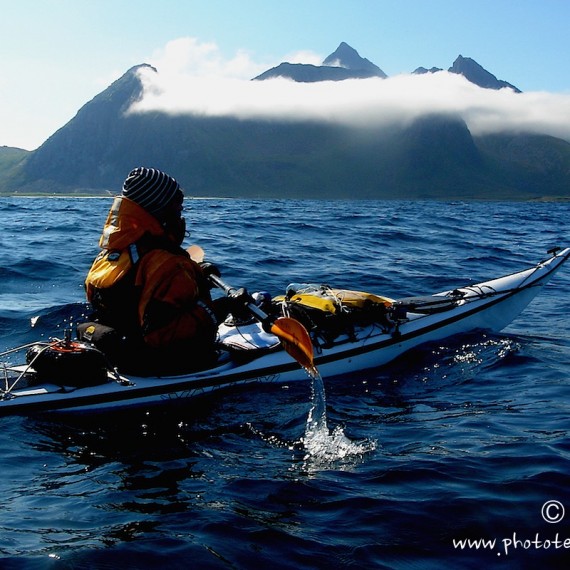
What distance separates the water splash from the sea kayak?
129cm

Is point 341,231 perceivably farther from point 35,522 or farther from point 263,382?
point 35,522

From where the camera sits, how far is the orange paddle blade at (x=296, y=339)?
6.32m

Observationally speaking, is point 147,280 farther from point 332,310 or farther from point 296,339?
point 332,310

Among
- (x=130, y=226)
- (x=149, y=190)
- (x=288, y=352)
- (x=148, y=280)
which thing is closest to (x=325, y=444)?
(x=288, y=352)

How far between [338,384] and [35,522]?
13.4ft

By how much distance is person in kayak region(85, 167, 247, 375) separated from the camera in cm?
611

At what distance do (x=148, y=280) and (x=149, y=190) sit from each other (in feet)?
2.86

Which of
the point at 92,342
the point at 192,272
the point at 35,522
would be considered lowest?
the point at 35,522

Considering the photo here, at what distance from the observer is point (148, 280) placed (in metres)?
6.08

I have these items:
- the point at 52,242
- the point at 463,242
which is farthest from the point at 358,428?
the point at 463,242

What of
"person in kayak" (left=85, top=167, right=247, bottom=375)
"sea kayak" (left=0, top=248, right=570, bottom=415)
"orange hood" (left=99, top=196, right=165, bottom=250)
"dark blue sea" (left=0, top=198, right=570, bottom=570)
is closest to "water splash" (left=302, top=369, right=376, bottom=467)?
"dark blue sea" (left=0, top=198, right=570, bottom=570)

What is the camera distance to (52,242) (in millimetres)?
19109

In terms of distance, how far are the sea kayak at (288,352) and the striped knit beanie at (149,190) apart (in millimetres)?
1509

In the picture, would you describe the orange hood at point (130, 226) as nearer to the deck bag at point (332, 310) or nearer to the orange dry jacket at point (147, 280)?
the orange dry jacket at point (147, 280)
